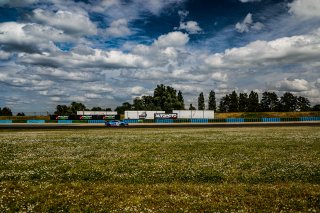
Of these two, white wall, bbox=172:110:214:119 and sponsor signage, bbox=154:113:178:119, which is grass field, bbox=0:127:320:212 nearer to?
sponsor signage, bbox=154:113:178:119


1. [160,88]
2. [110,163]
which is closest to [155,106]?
[160,88]

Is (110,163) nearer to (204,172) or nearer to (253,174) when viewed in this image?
(204,172)

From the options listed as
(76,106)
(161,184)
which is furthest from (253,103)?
(161,184)

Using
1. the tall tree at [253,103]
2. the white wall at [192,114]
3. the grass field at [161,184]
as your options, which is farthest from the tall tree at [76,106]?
the grass field at [161,184]

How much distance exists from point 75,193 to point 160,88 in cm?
16000

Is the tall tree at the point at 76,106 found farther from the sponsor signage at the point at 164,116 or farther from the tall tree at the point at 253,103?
the tall tree at the point at 253,103

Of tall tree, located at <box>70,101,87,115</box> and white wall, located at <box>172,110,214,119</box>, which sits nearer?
white wall, located at <box>172,110,214,119</box>

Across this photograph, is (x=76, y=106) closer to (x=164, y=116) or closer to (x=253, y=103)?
(x=164, y=116)

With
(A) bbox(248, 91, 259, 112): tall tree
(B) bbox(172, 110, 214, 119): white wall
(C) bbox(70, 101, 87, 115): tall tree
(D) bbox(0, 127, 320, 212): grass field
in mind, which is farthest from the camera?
(A) bbox(248, 91, 259, 112): tall tree

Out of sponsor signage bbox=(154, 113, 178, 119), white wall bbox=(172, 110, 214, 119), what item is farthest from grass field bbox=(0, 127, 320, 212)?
white wall bbox=(172, 110, 214, 119)

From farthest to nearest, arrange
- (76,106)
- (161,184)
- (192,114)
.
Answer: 1. (76,106)
2. (192,114)
3. (161,184)

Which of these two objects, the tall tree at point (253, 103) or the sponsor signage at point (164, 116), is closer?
the sponsor signage at point (164, 116)

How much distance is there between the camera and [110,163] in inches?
638

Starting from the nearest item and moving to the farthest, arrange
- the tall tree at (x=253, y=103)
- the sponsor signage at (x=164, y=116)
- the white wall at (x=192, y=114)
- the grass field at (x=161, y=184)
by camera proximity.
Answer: the grass field at (x=161, y=184) < the sponsor signage at (x=164, y=116) < the white wall at (x=192, y=114) < the tall tree at (x=253, y=103)
